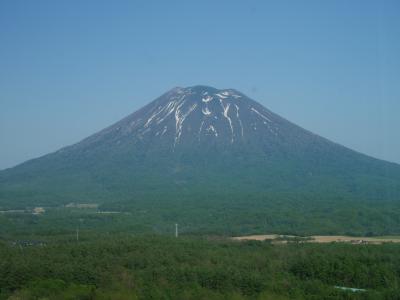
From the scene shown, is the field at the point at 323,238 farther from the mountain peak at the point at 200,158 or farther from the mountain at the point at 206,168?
the mountain peak at the point at 200,158

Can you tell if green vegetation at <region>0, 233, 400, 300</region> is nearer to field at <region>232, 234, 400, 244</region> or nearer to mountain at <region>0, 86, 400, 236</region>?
field at <region>232, 234, 400, 244</region>

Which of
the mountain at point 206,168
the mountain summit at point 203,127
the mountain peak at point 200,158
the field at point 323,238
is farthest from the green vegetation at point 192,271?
the mountain summit at point 203,127


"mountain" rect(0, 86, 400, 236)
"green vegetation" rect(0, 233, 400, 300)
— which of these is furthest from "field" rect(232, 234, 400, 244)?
"mountain" rect(0, 86, 400, 236)

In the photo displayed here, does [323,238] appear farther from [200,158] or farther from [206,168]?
A: [200,158]

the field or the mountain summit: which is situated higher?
the mountain summit

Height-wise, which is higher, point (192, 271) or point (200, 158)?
point (200, 158)

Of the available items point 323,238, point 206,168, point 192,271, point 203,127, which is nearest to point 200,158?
point 206,168
